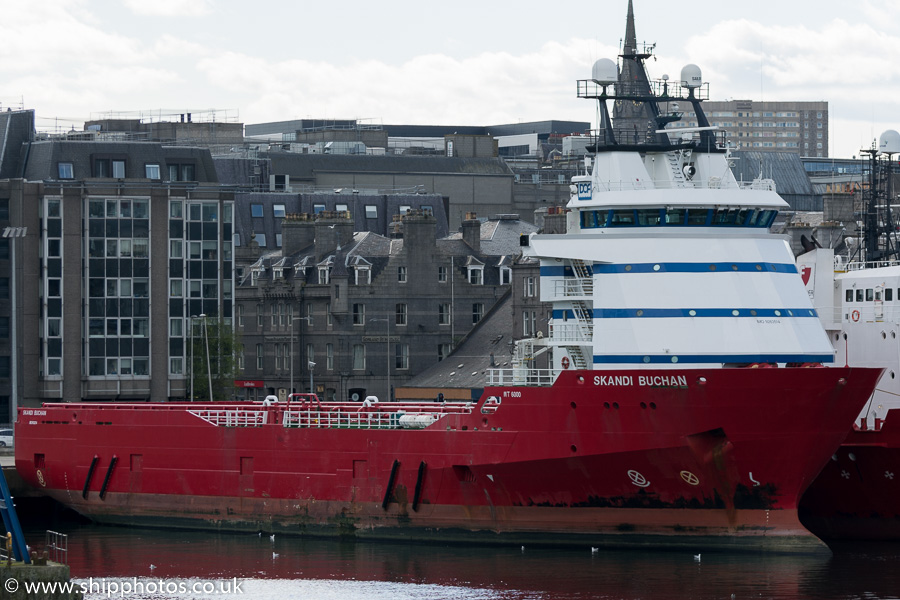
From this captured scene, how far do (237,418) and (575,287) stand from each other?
1011cm

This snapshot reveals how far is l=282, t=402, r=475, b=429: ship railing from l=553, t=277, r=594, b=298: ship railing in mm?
3782

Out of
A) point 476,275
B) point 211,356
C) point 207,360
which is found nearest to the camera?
point 207,360

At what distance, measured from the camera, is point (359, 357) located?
258ft

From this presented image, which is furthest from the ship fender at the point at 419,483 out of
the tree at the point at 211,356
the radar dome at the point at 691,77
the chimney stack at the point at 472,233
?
the chimney stack at the point at 472,233

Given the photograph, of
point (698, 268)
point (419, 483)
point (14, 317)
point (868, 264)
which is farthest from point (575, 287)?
point (14, 317)

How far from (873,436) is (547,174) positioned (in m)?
70.6

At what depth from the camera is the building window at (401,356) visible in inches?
3091

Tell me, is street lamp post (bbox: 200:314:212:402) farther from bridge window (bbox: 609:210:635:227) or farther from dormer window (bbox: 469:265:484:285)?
bridge window (bbox: 609:210:635:227)

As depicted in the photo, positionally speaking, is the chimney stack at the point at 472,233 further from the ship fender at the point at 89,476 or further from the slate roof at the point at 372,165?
the ship fender at the point at 89,476

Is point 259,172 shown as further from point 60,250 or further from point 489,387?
point 489,387

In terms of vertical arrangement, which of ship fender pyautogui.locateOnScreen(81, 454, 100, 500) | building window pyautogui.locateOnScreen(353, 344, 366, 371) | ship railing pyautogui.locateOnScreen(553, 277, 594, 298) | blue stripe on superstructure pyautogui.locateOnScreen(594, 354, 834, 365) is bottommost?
ship fender pyautogui.locateOnScreen(81, 454, 100, 500)

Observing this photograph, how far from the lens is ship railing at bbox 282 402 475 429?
46.7m

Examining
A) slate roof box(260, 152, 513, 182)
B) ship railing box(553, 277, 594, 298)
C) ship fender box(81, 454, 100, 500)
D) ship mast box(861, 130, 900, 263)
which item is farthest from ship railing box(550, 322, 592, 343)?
slate roof box(260, 152, 513, 182)

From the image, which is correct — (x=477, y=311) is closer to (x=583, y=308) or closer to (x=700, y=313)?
(x=583, y=308)
